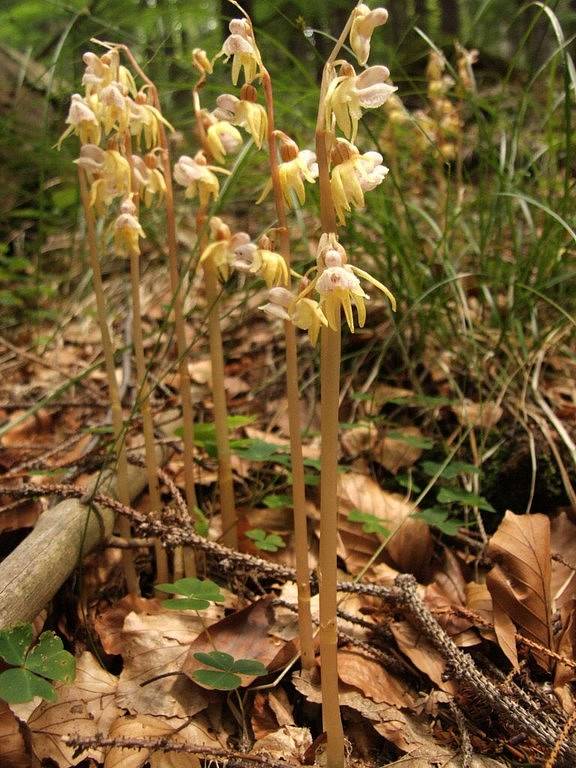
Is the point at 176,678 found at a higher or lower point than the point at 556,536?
lower

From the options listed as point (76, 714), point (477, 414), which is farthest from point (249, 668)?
point (477, 414)

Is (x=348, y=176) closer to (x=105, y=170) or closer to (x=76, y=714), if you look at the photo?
(x=105, y=170)

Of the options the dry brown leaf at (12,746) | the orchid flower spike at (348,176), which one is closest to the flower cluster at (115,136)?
the orchid flower spike at (348,176)

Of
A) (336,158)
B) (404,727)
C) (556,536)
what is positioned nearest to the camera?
(336,158)

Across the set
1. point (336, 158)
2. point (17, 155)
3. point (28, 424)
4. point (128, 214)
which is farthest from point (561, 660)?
point (17, 155)

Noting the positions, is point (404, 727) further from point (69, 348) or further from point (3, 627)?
point (69, 348)

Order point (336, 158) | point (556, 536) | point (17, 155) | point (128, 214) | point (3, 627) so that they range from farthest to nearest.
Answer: point (17, 155)
point (556, 536)
point (128, 214)
point (3, 627)
point (336, 158)

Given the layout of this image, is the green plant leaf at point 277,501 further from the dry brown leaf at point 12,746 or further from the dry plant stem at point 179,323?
the dry brown leaf at point 12,746

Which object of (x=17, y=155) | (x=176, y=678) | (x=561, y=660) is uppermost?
(x=561, y=660)
